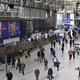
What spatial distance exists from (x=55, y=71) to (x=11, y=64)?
4.76 metres

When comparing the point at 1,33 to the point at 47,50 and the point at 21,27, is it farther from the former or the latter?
the point at 47,50

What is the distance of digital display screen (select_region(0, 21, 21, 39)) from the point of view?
105 feet

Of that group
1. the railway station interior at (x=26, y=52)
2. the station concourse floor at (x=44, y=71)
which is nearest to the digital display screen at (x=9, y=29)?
the railway station interior at (x=26, y=52)

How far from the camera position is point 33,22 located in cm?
4384

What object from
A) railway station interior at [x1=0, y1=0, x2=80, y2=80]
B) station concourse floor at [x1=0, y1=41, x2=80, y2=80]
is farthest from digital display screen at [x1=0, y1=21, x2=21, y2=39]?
station concourse floor at [x1=0, y1=41, x2=80, y2=80]

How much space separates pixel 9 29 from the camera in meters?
34.2

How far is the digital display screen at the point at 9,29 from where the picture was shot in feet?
105

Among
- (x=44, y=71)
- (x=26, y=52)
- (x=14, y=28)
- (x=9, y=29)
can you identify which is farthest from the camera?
(x=26, y=52)

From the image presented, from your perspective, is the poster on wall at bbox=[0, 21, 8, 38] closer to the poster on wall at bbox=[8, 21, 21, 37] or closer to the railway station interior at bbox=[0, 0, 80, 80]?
the railway station interior at bbox=[0, 0, 80, 80]

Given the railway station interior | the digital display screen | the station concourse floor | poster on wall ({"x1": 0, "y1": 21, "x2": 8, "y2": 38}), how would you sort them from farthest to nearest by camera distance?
the digital display screen
poster on wall ({"x1": 0, "y1": 21, "x2": 8, "y2": 38})
the railway station interior
the station concourse floor

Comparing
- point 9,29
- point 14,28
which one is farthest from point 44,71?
point 14,28

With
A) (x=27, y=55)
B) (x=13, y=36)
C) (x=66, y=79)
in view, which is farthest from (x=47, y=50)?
(x=66, y=79)

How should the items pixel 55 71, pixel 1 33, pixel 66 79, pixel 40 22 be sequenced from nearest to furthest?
pixel 66 79 → pixel 55 71 → pixel 1 33 → pixel 40 22

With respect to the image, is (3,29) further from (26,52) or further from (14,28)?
(26,52)
